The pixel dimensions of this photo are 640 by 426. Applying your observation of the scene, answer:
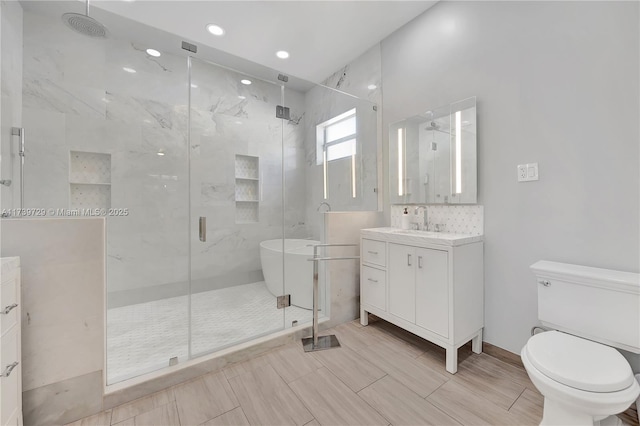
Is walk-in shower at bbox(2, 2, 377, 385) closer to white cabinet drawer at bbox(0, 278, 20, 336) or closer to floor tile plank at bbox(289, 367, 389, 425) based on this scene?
floor tile plank at bbox(289, 367, 389, 425)

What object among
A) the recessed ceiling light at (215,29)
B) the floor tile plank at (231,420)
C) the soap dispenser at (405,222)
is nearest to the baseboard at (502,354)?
the soap dispenser at (405,222)

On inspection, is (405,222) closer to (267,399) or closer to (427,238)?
(427,238)

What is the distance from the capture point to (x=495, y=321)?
188 centimetres

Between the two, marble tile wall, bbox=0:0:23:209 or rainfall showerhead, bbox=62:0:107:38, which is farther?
marble tile wall, bbox=0:0:23:209

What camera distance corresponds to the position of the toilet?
3.21ft

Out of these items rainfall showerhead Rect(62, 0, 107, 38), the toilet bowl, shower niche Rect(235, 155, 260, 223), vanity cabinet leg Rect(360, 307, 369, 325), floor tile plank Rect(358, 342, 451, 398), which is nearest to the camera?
the toilet bowl

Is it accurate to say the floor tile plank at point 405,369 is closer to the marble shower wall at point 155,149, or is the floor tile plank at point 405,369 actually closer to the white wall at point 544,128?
the white wall at point 544,128

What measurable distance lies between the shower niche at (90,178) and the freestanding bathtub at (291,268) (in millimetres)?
1425

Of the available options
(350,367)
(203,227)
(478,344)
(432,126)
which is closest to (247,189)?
(203,227)

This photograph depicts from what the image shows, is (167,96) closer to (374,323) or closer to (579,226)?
(374,323)

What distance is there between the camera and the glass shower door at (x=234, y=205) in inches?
83.4

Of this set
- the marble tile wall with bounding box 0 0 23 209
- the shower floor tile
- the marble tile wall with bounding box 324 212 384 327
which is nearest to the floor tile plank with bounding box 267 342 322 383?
the shower floor tile

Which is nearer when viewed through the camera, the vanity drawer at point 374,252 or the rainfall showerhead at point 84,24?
the rainfall showerhead at point 84,24

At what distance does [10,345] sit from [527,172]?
291 cm
